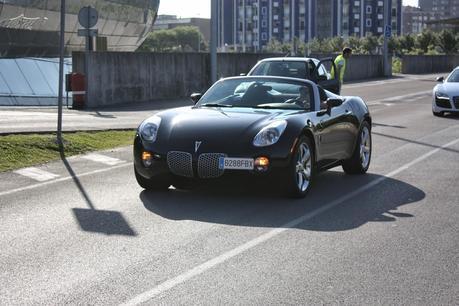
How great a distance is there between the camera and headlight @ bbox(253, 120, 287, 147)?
7863mm

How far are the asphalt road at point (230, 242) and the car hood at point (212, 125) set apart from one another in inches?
21.0

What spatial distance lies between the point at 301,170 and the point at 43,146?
5.47 metres

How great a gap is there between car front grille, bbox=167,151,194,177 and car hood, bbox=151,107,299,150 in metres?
0.08

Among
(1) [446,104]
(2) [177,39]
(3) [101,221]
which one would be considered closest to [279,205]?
(3) [101,221]

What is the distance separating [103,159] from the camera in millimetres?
11859

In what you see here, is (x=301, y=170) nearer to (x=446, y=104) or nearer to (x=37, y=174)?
(x=37, y=174)

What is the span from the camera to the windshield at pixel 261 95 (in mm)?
8977

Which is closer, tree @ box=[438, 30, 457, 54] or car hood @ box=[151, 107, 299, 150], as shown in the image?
car hood @ box=[151, 107, 299, 150]

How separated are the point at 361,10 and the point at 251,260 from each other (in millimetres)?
157312

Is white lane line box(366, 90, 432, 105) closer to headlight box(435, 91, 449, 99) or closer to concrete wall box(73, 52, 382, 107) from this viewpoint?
headlight box(435, 91, 449, 99)

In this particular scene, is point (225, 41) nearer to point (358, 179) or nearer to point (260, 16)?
point (260, 16)

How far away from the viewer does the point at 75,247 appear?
20.0ft

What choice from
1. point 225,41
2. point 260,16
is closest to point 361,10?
point 260,16

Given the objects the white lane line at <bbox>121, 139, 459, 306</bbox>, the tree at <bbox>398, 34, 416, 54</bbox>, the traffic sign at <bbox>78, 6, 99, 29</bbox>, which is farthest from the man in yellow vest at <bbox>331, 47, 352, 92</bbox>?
the tree at <bbox>398, 34, 416, 54</bbox>
